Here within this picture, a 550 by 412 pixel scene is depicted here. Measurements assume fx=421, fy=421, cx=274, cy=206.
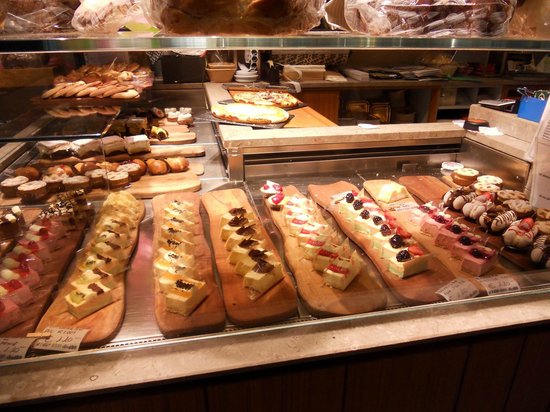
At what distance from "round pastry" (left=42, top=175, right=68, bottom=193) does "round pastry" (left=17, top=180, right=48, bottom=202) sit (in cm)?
2

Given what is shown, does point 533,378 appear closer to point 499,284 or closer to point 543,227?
point 499,284

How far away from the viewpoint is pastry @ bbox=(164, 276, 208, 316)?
1.29 meters

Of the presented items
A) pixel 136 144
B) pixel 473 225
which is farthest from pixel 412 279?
pixel 136 144

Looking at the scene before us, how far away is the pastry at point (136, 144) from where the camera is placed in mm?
2580

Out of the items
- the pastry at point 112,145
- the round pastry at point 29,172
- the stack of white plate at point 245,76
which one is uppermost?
the stack of white plate at point 245,76

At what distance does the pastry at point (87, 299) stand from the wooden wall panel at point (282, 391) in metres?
0.45

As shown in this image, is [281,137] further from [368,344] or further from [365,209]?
[368,344]

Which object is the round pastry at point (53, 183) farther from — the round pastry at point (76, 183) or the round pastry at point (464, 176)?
the round pastry at point (464, 176)

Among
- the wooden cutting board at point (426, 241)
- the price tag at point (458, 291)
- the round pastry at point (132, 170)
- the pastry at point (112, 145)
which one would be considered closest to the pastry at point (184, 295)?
the price tag at point (458, 291)

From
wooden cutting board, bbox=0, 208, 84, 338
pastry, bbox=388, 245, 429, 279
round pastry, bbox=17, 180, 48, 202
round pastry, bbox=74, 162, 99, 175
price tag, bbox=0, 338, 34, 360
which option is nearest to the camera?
price tag, bbox=0, 338, 34, 360

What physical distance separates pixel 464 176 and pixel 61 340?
6.74ft

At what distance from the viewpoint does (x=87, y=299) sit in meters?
1.29

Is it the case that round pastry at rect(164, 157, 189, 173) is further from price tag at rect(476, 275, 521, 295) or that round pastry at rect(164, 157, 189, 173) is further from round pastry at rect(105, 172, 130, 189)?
price tag at rect(476, 275, 521, 295)

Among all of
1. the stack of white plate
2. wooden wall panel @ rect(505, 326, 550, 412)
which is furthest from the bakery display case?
the stack of white plate
